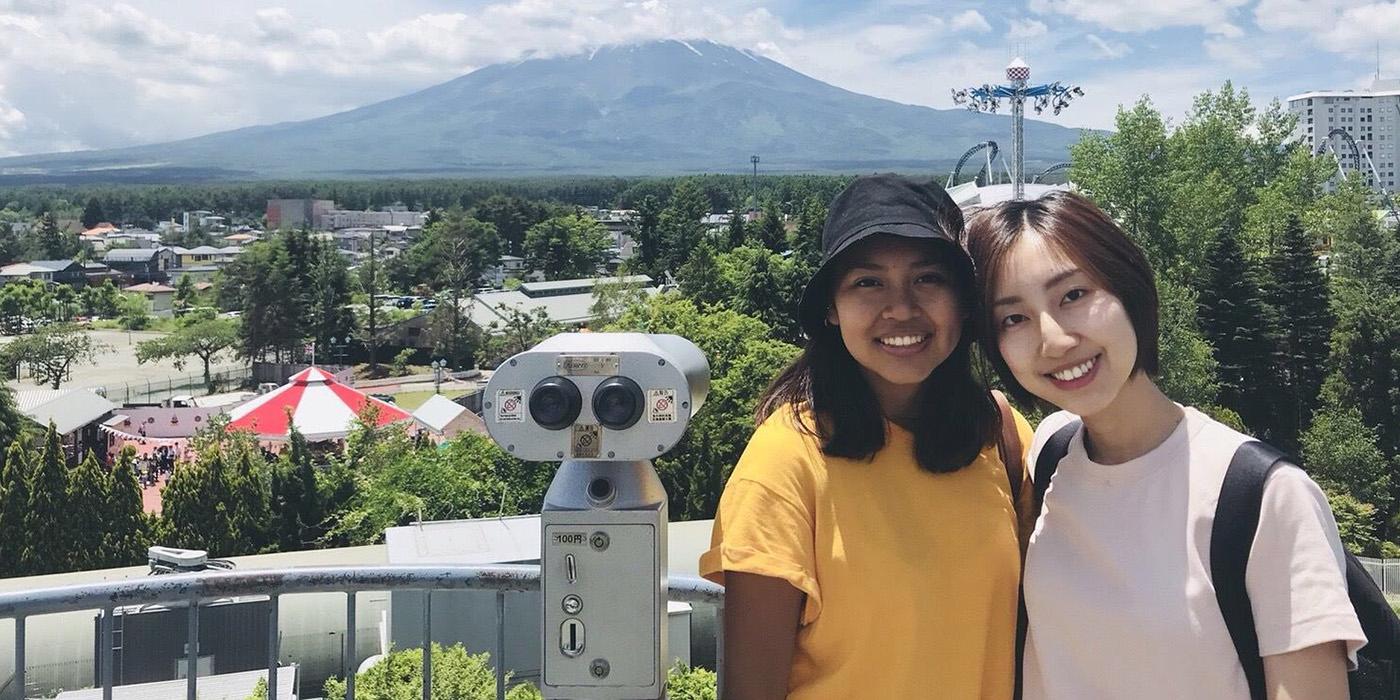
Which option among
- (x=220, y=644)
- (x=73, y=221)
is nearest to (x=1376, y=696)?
(x=220, y=644)

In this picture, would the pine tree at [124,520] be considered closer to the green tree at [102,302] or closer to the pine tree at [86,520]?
the pine tree at [86,520]

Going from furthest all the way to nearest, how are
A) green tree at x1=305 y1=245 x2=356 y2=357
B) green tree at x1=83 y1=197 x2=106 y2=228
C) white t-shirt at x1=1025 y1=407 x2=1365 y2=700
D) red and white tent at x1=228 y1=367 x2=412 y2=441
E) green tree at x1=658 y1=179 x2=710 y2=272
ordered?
green tree at x1=83 y1=197 x2=106 y2=228, green tree at x1=658 y1=179 x2=710 y2=272, green tree at x1=305 y1=245 x2=356 y2=357, red and white tent at x1=228 y1=367 x2=412 y2=441, white t-shirt at x1=1025 y1=407 x2=1365 y2=700

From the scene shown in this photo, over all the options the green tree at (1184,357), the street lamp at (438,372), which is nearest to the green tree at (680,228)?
the street lamp at (438,372)

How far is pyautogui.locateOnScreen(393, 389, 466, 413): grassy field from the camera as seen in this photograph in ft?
142

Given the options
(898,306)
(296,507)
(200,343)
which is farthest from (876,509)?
(200,343)

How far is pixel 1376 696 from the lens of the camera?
1.52 metres

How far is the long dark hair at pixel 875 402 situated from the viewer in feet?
5.77

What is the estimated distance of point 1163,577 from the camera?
1574mm

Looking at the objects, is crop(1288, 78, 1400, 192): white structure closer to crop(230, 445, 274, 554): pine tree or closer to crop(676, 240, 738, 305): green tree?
crop(676, 240, 738, 305): green tree

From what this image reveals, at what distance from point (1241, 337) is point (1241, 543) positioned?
29117mm

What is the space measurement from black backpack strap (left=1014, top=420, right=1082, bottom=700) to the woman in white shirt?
3cm

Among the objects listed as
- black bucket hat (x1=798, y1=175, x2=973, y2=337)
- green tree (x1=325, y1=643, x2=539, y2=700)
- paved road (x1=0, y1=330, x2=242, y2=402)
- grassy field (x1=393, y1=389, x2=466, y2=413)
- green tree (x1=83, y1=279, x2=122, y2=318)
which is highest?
black bucket hat (x1=798, y1=175, x2=973, y2=337)

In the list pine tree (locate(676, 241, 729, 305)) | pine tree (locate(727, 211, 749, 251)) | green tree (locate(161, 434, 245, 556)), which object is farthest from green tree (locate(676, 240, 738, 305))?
green tree (locate(161, 434, 245, 556))

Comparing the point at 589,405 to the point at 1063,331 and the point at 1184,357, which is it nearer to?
the point at 1063,331
